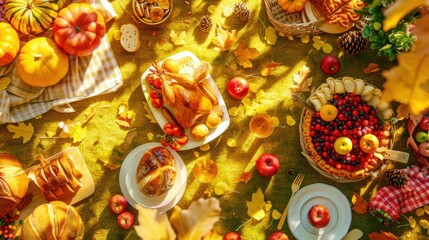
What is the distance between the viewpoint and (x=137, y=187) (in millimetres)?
2613

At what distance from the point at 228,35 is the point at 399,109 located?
1.10 m

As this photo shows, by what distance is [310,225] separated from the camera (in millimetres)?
2652

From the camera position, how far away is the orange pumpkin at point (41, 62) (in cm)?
251

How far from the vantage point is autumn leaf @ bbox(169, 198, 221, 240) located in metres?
1.10

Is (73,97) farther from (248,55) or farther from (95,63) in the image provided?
(248,55)

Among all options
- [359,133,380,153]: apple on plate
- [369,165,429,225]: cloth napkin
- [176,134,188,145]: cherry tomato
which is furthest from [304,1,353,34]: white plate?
[176,134,188,145]: cherry tomato

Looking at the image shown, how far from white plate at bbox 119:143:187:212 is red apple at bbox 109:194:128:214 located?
0.09ft

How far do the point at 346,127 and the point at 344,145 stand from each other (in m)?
0.12

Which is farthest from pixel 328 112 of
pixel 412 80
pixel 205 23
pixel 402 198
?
pixel 412 80

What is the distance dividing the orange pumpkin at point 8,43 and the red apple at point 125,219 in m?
1.08

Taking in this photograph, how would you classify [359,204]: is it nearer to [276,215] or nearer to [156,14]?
[276,215]

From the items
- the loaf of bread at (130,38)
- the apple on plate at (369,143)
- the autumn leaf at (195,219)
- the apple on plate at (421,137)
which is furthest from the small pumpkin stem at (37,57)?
the apple on plate at (421,137)

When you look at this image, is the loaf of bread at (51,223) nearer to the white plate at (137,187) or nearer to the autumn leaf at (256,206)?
the white plate at (137,187)

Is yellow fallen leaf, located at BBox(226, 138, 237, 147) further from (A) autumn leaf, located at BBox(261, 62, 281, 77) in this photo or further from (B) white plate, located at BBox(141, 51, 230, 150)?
(A) autumn leaf, located at BBox(261, 62, 281, 77)
